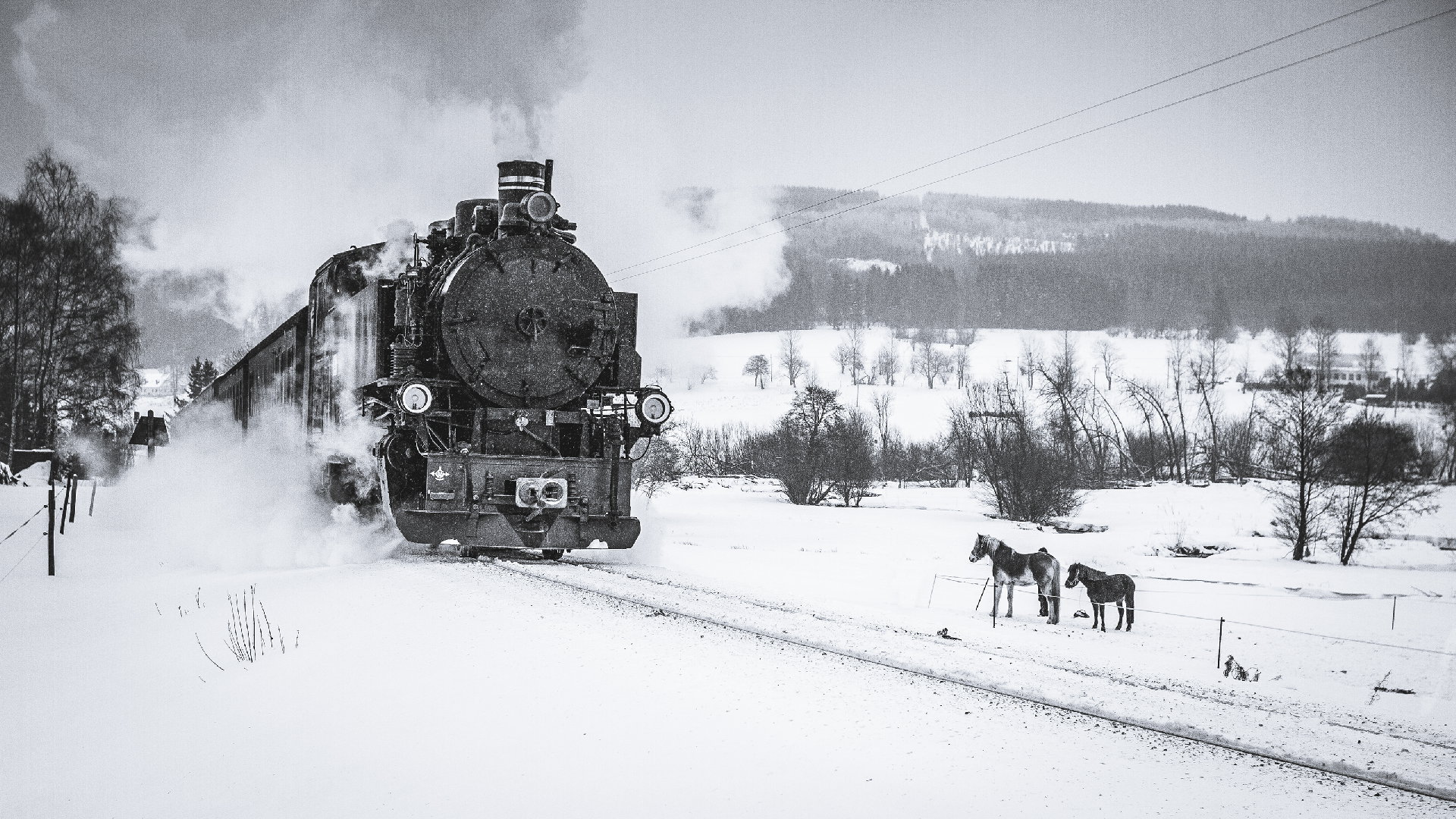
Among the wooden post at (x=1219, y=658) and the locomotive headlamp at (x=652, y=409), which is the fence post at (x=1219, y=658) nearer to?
the wooden post at (x=1219, y=658)

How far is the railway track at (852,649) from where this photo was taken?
5188 mm

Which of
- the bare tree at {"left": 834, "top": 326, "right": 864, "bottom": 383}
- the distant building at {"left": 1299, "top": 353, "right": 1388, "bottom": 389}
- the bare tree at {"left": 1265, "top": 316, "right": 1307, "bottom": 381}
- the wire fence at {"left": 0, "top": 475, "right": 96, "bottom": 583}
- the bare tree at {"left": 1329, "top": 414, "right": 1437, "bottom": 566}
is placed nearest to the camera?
the wire fence at {"left": 0, "top": 475, "right": 96, "bottom": 583}

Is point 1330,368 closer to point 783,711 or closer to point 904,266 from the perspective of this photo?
point 783,711

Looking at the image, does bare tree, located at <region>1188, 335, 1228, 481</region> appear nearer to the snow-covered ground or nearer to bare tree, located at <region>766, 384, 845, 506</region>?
the snow-covered ground

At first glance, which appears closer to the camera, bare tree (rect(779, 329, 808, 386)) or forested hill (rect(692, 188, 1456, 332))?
forested hill (rect(692, 188, 1456, 332))

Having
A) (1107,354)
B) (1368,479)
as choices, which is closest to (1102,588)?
(1368,479)

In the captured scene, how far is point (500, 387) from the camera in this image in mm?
11938

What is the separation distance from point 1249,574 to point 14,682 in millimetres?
20624

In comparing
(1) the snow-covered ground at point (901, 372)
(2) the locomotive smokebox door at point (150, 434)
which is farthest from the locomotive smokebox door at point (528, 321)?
(1) the snow-covered ground at point (901, 372)

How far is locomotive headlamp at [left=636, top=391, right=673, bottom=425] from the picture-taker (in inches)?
494

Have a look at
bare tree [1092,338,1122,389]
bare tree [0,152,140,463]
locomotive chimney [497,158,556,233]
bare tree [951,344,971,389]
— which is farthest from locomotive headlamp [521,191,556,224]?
bare tree [951,344,971,389]

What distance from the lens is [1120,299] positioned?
122m

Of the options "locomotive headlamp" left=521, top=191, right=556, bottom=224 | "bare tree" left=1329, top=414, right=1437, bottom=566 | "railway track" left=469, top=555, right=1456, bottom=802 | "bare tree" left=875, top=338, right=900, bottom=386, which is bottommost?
"railway track" left=469, top=555, right=1456, bottom=802

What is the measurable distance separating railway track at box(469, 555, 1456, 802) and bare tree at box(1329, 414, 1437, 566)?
18.4 metres
